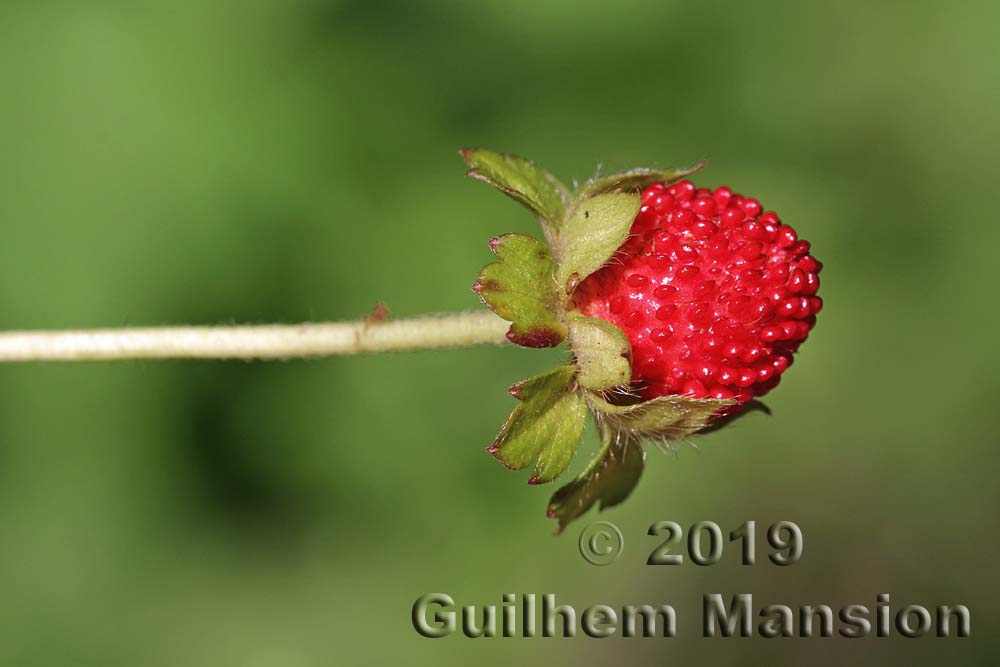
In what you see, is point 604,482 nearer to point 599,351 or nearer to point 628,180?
point 599,351

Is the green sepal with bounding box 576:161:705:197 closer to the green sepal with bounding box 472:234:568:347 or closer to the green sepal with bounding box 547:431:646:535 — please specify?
the green sepal with bounding box 472:234:568:347

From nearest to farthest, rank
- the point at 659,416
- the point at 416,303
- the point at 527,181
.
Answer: the point at 659,416 → the point at 527,181 → the point at 416,303

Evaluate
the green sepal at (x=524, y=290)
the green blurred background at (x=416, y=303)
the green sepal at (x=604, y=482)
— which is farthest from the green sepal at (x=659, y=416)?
the green blurred background at (x=416, y=303)

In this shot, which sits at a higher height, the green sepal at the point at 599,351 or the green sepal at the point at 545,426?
the green sepal at the point at 599,351

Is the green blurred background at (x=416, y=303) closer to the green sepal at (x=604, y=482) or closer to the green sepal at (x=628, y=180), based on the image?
the green sepal at (x=604, y=482)

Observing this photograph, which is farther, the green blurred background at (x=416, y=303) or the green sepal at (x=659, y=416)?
the green blurred background at (x=416, y=303)

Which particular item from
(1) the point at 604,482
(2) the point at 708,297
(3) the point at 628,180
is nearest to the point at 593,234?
(3) the point at 628,180

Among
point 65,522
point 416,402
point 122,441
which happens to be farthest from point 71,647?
point 416,402
